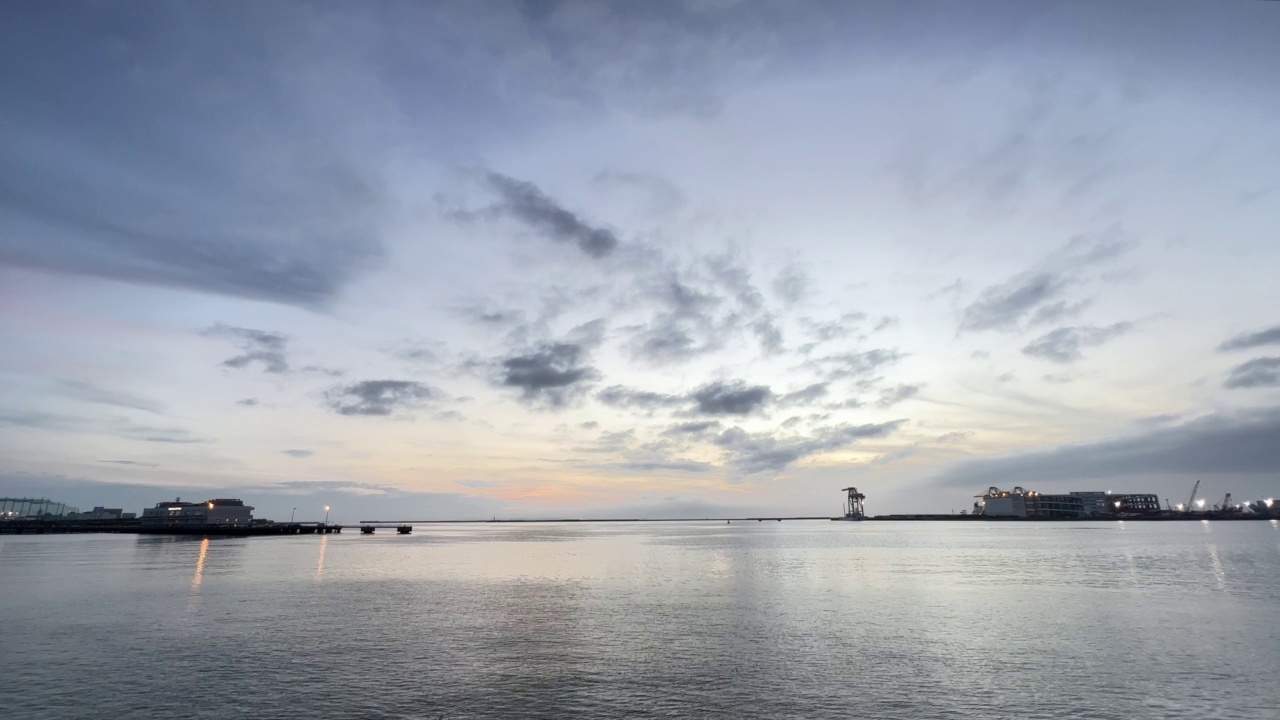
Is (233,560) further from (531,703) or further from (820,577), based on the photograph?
(531,703)

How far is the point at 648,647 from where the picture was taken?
35.7 meters

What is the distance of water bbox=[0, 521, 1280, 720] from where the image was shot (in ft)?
84.1

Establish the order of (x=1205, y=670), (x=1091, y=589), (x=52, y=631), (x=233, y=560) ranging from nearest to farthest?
1. (x=1205, y=670)
2. (x=52, y=631)
3. (x=1091, y=589)
4. (x=233, y=560)

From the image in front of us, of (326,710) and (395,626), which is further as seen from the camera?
(395,626)

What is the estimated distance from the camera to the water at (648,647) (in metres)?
25.6

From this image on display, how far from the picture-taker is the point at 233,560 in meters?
99.2

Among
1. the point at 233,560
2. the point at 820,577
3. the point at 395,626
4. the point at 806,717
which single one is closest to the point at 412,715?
the point at 806,717

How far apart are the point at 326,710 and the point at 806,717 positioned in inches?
721

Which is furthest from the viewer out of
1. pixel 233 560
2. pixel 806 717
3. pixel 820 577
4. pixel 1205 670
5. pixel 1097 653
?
pixel 233 560

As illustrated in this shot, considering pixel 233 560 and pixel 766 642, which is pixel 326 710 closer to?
pixel 766 642

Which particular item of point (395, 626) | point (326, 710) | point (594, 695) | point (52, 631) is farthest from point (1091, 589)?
point (52, 631)

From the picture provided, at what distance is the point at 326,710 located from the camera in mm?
24812

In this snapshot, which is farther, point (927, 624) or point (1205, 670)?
point (927, 624)

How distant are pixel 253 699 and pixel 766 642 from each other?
25.6 m
